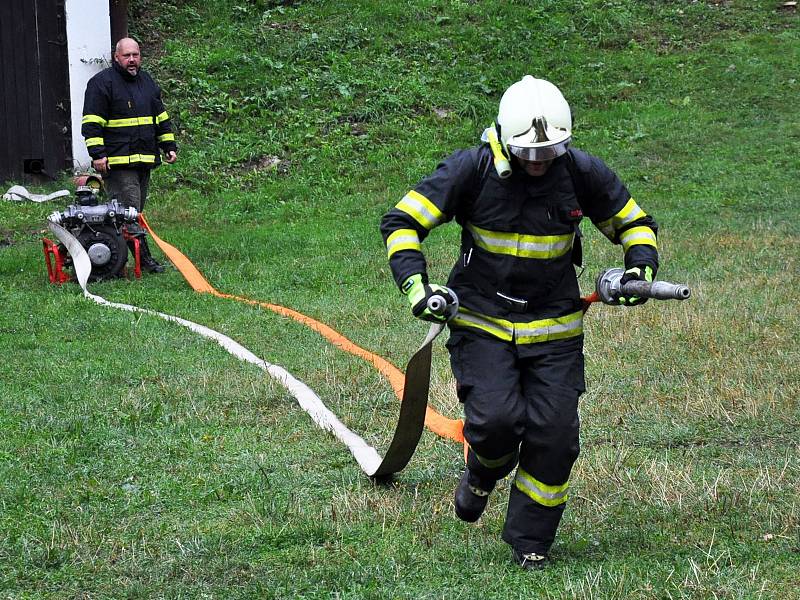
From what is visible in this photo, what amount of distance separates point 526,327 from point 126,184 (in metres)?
7.41

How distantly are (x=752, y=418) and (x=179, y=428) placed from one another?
3010 millimetres

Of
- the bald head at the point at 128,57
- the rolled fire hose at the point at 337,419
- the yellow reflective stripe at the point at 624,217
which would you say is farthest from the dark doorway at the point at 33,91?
the yellow reflective stripe at the point at 624,217

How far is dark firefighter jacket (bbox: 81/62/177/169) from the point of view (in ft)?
34.5

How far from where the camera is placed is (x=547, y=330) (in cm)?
424

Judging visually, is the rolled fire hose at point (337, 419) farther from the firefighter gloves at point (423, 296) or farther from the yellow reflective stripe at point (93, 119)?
the yellow reflective stripe at point (93, 119)

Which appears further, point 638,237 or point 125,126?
point 125,126

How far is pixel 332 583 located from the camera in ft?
13.0

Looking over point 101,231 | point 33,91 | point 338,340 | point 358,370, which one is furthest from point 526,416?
point 33,91

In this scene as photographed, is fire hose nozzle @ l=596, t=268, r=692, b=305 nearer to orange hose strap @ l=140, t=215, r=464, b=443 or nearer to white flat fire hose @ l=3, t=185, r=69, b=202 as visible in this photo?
orange hose strap @ l=140, t=215, r=464, b=443

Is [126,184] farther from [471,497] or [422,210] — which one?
[471,497]

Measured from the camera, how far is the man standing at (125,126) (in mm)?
10531

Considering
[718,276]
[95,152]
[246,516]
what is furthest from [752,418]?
[95,152]

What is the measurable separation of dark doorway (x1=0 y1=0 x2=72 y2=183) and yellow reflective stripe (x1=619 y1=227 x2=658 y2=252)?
12.7 meters

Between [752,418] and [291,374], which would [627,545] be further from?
[291,374]
